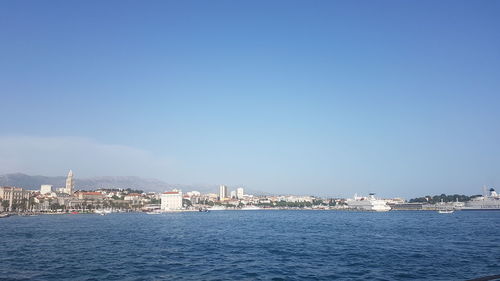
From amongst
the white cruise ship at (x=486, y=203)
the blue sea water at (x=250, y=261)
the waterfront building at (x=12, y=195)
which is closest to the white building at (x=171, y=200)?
the waterfront building at (x=12, y=195)

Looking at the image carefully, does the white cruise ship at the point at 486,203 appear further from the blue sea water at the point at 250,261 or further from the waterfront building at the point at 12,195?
the waterfront building at the point at 12,195

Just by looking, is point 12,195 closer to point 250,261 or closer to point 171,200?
point 171,200

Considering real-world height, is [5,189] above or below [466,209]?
above

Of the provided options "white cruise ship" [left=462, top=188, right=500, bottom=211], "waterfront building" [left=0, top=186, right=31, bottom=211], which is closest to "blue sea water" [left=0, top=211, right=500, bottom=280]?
"waterfront building" [left=0, top=186, right=31, bottom=211]

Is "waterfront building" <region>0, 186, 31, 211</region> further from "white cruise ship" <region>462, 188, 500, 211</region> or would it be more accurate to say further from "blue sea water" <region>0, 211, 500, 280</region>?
"white cruise ship" <region>462, 188, 500, 211</region>

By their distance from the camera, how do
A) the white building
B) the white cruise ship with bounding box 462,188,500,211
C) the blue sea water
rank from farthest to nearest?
the white building < the white cruise ship with bounding box 462,188,500,211 < the blue sea water

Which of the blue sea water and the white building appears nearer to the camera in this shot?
the blue sea water

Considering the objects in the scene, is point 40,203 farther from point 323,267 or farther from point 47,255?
point 323,267

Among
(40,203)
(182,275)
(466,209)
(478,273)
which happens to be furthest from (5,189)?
(466,209)

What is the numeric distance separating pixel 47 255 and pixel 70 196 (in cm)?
17224

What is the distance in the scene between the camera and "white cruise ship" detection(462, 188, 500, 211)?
16388 cm

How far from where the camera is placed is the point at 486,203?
168 m

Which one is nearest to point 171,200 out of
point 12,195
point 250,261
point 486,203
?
point 12,195

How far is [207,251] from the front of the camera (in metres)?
31.1
